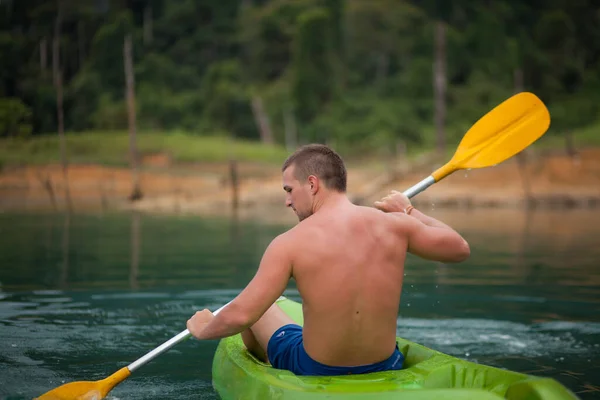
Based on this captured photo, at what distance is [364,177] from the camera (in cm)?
2220

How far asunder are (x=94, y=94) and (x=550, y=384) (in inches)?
1025

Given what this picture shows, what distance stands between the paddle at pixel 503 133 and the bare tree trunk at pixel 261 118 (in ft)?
93.6

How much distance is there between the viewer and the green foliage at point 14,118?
21222 millimetres

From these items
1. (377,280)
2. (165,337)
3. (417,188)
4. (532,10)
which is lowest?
(165,337)

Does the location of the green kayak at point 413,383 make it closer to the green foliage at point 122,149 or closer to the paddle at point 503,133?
the paddle at point 503,133

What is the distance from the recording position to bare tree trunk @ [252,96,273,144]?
32594mm

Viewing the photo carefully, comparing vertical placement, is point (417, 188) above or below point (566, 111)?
below

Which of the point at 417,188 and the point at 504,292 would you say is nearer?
the point at 417,188

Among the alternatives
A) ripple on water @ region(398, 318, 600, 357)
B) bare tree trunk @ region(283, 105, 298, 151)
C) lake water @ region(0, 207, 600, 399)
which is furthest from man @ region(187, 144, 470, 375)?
bare tree trunk @ region(283, 105, 298, 151)

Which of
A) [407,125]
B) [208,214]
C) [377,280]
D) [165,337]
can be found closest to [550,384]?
[377,280]

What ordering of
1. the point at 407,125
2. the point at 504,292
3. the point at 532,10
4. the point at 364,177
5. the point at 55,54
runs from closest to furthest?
the point at 504,292 → the point at 364,177 → the point at 55,54 → the point at 407,125 → the point at 532,10

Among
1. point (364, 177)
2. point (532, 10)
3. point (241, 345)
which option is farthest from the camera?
point (532, 10)

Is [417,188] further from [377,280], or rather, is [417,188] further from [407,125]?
[407,125]

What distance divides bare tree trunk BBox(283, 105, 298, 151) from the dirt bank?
821 cm
